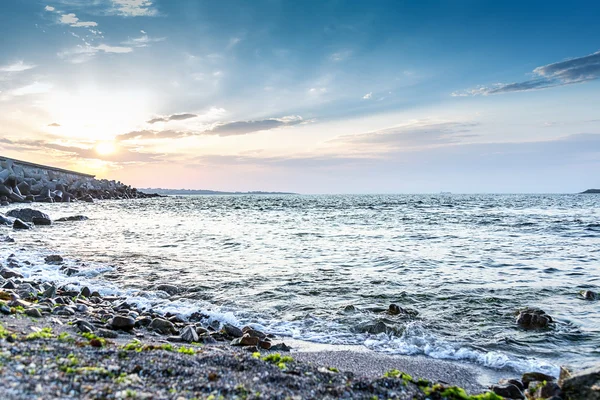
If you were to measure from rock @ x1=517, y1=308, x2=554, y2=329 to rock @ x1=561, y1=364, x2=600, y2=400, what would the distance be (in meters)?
3.09

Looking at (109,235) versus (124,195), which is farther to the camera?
(124,195)

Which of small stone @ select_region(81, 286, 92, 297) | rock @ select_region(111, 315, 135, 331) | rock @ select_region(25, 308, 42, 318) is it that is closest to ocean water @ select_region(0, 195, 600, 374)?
small stone @ select_region(81, 286, 92, 297)

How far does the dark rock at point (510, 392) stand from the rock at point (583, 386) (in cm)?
49

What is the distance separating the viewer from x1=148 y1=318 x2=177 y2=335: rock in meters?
6.13

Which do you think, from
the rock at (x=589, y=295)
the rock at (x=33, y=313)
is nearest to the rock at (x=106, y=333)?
the rock at (x=33, y=313)

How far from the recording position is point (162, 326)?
244 inches

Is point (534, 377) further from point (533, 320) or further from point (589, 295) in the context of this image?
point (589, 295)

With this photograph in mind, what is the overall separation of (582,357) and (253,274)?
736cm

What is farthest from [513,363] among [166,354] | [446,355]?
[166,354]

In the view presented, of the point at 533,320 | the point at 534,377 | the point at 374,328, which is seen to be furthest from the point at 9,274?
the point at 533,320

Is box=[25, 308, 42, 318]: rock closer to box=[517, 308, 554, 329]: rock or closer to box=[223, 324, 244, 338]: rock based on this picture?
box=[223, 324, 244, 338]: rock

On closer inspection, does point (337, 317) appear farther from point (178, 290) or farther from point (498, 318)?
point (178, 290)

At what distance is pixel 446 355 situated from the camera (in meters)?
5.59

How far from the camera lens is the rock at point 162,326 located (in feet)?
20.1
